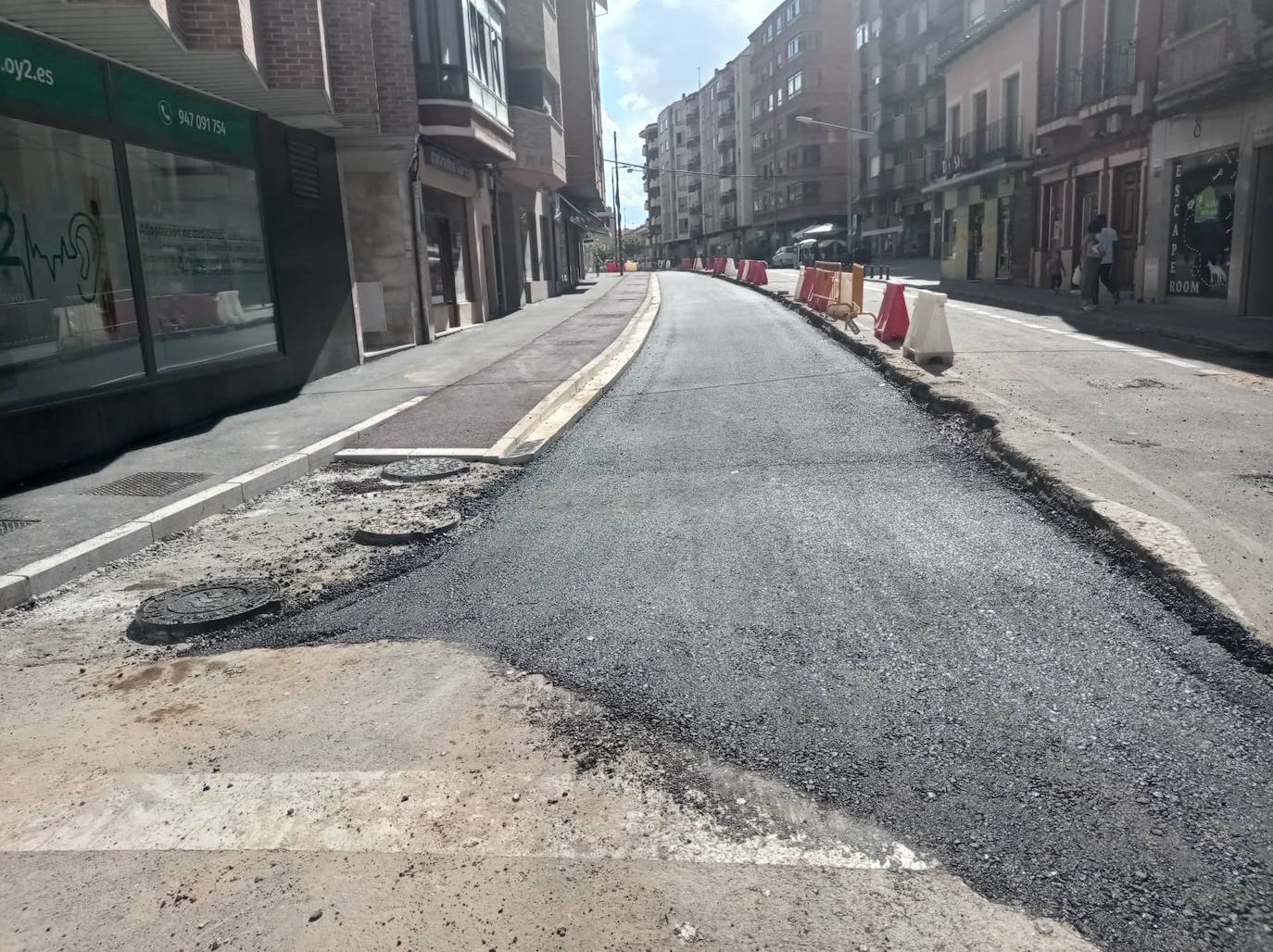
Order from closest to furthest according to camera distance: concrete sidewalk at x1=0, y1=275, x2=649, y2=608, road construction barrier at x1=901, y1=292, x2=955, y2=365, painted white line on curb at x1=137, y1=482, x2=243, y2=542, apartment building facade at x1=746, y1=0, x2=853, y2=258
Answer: concrete sidewalk at x1=0, y1=275, x2=649, y2=608, painted white line on curb at x1=137, y1=482, x2=243, y2=542, road construction barrier at x1=901, y1=292, x2=955, y2=365, apartment building facade at x1=746, y1=0, x2=853, y2=258

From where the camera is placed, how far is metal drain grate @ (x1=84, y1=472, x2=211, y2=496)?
6.93 meters

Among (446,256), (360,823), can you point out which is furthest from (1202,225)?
(360,823)

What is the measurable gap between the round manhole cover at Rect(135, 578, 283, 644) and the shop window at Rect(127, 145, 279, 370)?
5.18m

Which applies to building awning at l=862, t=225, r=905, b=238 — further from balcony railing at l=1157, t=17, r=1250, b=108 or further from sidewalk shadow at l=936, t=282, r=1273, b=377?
balcony railing at l=1157, t=17, r=1250, b=108

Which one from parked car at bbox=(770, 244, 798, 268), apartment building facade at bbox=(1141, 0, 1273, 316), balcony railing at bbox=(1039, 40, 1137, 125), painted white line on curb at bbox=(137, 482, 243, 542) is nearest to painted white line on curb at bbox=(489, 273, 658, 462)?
painted white line on curb at bbox=(137, 482, 243, 542)

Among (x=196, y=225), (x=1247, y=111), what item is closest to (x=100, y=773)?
(x=196, y=225)

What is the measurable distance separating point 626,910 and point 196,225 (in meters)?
9.72

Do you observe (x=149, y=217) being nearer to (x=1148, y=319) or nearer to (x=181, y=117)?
(x=181, y=117)

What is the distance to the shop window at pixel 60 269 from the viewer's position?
24.7 feet

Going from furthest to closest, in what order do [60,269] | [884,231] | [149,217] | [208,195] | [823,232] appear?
[823,232] < [884,231] < [208,195] < [149,217] < [60,269]

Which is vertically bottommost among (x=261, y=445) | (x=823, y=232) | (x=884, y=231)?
(x=261, y=445)

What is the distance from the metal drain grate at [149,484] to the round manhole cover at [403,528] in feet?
6.30

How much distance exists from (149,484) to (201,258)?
13.2 feet

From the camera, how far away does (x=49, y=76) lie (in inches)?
308
